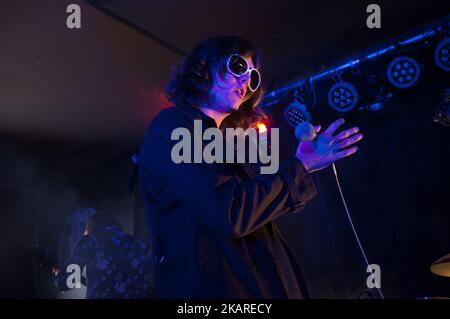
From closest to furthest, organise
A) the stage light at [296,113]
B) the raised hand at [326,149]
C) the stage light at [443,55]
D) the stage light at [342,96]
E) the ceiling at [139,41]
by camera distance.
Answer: the raised hand at [326,149]
the stage light at [443,55]
the ceiling at [139,41]
the stage light at [342,96]
the stage light at [296,113]

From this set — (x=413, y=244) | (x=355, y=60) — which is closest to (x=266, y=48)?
(x=355, y=60)

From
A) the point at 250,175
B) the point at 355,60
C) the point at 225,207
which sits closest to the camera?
the point at 225,207

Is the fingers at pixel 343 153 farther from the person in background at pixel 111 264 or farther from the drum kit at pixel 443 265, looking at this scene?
the person in background at pixel 111 264

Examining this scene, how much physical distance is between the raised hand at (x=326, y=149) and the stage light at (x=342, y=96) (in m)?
2.68

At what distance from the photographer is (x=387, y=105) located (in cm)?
359

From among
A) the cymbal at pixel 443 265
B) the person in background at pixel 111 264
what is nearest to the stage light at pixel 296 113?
the person in background at pixel 111 264

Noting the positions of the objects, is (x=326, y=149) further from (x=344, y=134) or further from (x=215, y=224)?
(x=215, y=224)

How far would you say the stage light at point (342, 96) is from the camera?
362 cm

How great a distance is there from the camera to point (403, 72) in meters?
3.42

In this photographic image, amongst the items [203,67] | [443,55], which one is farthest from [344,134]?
[443,55]

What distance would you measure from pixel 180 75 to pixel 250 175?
441 mm

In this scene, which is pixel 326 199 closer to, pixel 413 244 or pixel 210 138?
pixel 413 244

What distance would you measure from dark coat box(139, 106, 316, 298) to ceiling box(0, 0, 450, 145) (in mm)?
2536

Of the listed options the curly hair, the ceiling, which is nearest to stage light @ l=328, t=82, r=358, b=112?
the ceiling
